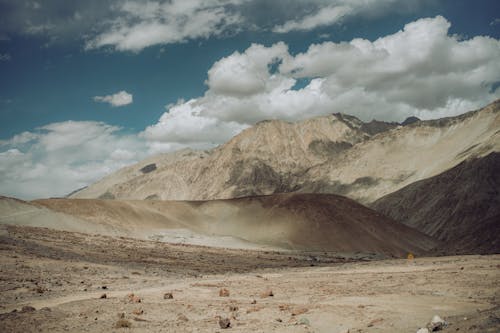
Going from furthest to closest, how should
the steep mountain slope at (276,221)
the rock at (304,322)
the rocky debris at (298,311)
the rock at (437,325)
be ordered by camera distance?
the steep mountain slope at (276,221)
the rocky debris at (298,311)
the rock at (304,322)
the rock at (437,325)

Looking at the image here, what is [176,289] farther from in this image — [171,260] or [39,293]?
[171,260]

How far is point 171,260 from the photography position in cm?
4175

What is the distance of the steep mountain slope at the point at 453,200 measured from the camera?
105 meters

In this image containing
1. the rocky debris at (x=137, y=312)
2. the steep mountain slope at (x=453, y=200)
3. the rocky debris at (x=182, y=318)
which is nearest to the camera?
the rocky debris at (x=182, y=318)

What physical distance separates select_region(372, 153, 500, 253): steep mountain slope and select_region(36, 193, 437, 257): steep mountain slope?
963 inches

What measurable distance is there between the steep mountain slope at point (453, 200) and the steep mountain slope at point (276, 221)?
2445 cm

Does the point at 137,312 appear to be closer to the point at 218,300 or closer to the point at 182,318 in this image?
the point at 182,318

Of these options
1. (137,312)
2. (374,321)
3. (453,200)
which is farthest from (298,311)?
(453,200)

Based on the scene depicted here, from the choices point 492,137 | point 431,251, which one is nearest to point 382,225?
point 431,251

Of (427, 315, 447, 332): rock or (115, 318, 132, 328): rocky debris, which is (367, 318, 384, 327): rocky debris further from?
(115, 318, 132, 328): rocky debris

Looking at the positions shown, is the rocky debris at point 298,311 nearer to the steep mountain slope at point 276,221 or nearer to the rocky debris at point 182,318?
the rocky debris at point 182,318

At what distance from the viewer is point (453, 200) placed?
112625mm

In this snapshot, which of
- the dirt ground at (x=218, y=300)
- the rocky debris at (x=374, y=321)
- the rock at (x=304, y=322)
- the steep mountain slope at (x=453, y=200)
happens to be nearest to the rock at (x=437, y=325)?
the dirt ground at (x=218, y=300)

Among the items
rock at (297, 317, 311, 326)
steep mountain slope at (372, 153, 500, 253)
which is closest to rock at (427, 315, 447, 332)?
rock at (297, 317, 311, 326)
